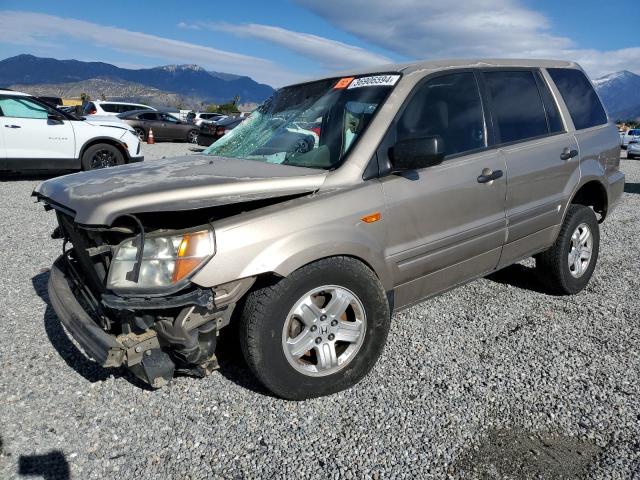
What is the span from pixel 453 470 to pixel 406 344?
1.25 m

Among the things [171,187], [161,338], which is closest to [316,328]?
[161,338]

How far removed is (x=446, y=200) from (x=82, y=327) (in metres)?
2.18

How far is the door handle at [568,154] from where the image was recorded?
12.8 feet

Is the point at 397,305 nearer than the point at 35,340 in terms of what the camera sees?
Yes

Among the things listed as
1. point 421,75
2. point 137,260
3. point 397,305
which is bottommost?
point 397,305

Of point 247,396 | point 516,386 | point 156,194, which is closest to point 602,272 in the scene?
point 516,386

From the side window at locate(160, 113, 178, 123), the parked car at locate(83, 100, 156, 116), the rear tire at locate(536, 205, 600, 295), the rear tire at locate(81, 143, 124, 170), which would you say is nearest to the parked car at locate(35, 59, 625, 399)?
the rear tire at locate(536, 205, 600, 295)

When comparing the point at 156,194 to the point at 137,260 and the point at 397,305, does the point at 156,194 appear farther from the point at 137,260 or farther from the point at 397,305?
the point at 397,305

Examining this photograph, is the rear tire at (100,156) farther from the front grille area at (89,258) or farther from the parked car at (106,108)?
the parked car at (106,108)

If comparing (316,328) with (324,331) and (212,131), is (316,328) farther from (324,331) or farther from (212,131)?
(212,131)

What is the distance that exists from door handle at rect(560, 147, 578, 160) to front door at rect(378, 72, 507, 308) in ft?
2.51

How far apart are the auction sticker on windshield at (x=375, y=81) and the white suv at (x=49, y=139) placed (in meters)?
8.37

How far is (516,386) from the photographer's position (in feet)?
9.66

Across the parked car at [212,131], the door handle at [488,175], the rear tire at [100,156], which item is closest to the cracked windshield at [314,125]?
the door handle at [488,175]
